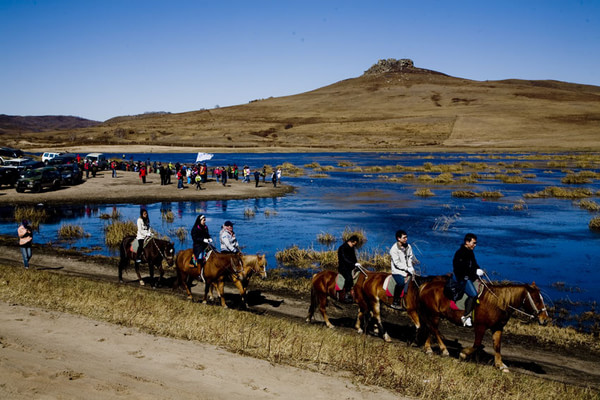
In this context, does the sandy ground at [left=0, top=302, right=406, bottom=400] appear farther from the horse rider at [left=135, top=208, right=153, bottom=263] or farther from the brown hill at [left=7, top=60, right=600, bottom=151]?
the brown hill at [left=7, top=60, right=600, bottom=151]

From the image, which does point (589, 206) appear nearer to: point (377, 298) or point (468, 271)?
point (377, 298)

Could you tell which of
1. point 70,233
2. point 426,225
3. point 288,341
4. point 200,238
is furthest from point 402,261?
point 70,233

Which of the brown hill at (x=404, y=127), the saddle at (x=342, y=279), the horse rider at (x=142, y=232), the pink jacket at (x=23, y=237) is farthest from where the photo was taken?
the brown hill at (x=404, y=127)

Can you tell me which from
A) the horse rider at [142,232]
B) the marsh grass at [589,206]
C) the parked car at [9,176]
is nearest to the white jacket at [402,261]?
the horse rider at [142,232]

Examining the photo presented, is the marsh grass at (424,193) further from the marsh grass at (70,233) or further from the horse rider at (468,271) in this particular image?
the horse rider at (468,271)

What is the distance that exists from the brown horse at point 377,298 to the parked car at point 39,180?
36.7 metres

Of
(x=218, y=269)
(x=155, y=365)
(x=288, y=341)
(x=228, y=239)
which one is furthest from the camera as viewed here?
(x=228, y=239)

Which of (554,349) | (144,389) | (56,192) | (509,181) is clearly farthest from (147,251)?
(509,181)

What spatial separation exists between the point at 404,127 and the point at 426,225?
4703 inches

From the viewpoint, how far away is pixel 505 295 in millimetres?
9898

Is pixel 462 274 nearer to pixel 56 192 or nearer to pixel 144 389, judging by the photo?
pixel 144 389

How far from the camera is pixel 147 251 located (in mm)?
16578

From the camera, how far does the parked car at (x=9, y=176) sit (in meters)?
43.2

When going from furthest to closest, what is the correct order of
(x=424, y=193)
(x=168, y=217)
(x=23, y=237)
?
(x=424, y=193) → (x=168, y=217) → (x=23, y=237)
